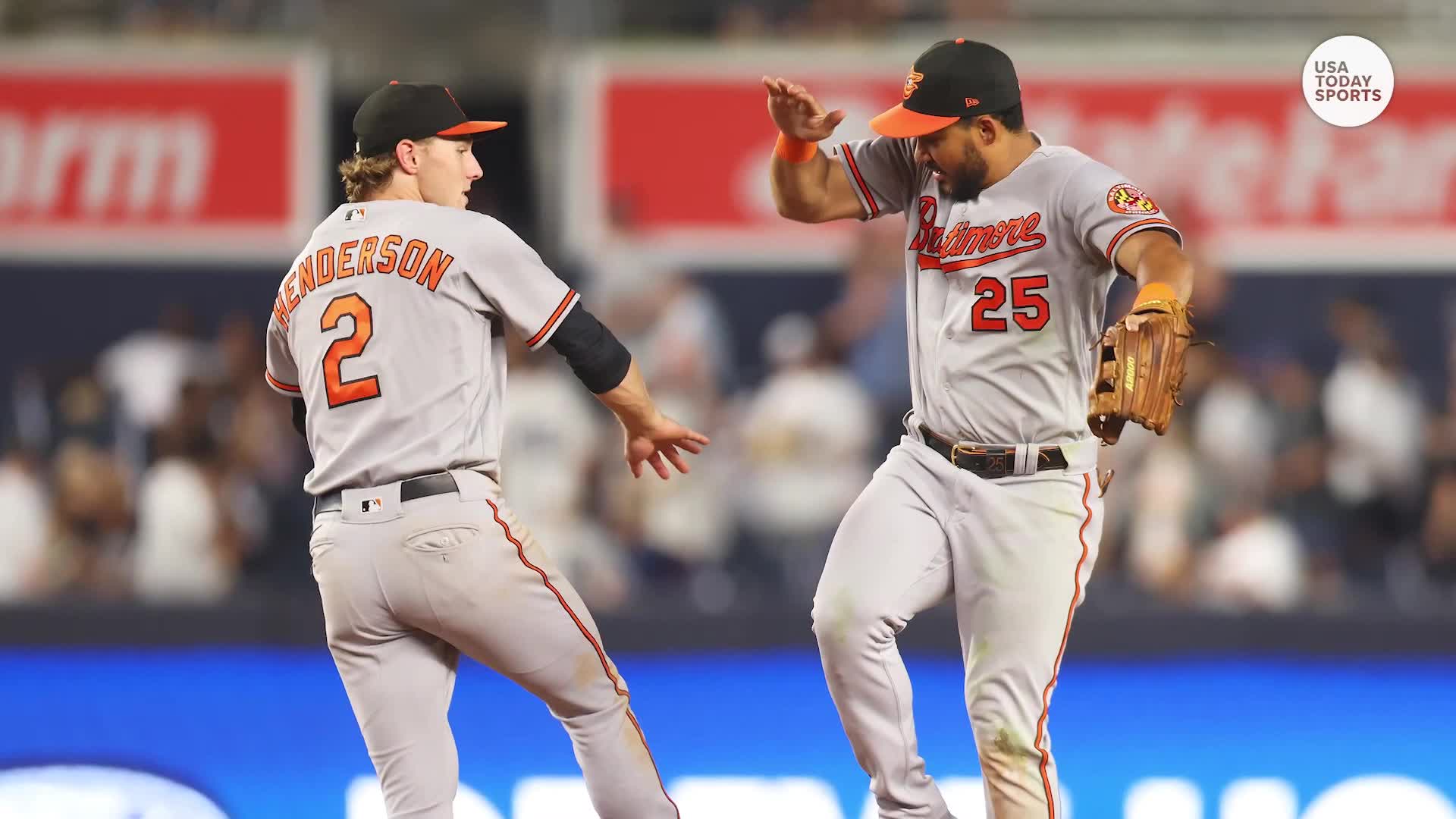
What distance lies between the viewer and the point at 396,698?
3.73 metres

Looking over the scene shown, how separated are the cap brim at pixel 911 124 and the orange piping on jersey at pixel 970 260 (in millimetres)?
290

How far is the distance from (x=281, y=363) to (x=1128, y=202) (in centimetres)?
192

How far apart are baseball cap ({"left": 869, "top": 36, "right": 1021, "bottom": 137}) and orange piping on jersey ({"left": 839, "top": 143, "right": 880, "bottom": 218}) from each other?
299 millimetres

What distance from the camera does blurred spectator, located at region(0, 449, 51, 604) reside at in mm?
7070

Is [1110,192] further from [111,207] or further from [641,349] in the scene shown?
[111,207]

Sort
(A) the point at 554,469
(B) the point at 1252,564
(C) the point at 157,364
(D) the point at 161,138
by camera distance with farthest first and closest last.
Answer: (D) the point at 161,138 < (C) the point at 157,364 < (A) the point at 554,469 < (B) the point at 1252,564

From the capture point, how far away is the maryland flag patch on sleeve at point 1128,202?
362cm

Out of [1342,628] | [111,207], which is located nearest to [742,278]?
[111,207]

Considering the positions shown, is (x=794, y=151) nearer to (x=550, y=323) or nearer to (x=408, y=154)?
(x=550, y=323)

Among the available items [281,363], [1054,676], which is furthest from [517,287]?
[1054,676]

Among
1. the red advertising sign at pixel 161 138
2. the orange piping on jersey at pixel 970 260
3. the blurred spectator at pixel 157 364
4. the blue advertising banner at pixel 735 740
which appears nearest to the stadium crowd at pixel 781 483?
the blurred spectator at pixel 157 364

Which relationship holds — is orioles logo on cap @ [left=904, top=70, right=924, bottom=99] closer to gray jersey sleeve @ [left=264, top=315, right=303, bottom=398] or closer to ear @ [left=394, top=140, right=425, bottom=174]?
ear @ [left=394, top=140, right=425, bottom=174]

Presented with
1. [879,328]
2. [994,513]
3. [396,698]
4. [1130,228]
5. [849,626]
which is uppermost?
[1130,228]

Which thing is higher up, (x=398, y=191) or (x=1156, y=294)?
(x=398, y=191)
